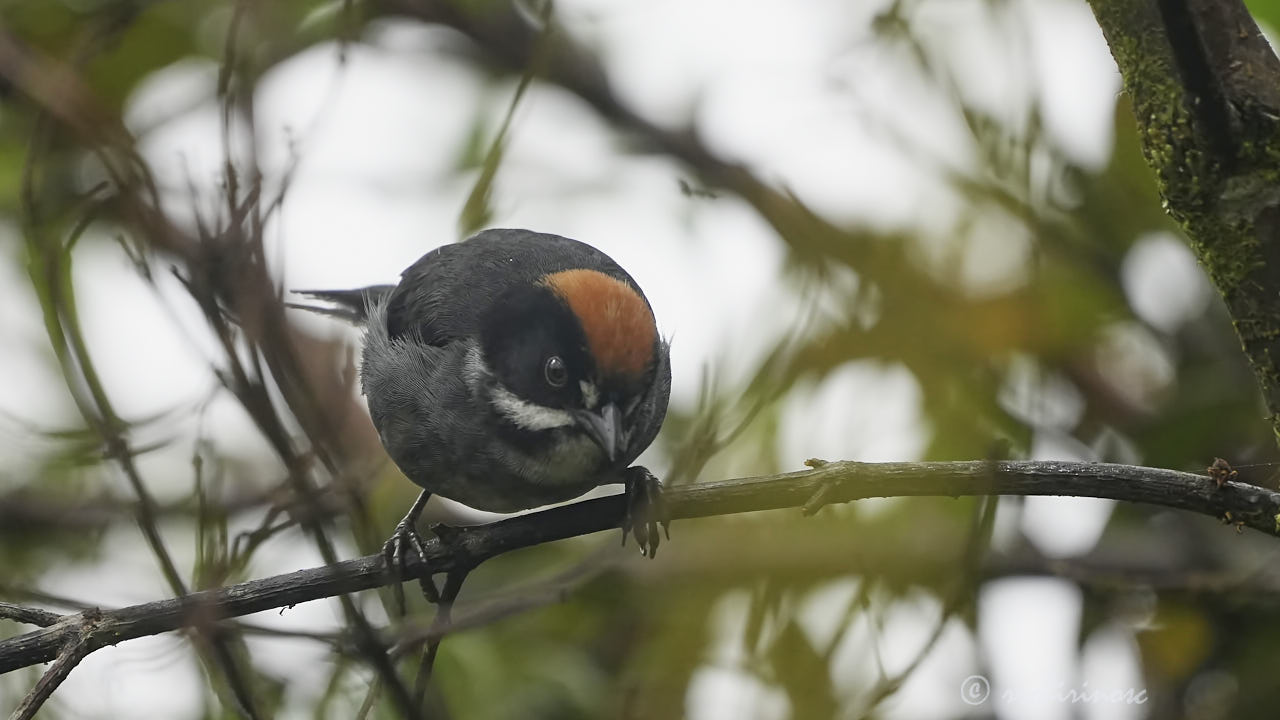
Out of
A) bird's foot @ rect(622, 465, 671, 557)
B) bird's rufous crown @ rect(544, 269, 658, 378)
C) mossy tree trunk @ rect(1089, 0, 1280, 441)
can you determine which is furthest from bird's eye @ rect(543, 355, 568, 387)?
mossy tree trunk @ rect(1089, 0, 1280, 441)

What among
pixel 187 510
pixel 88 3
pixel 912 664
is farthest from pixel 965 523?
pixel 88 3

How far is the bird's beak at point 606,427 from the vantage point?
12.6ft

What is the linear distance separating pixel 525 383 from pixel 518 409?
0.31 ft

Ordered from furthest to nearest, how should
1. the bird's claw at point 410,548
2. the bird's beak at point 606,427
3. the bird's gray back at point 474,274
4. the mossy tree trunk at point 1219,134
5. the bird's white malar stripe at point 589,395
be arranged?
the bird's gray back at point 474,274
the bird's white malar stripe at point 589,395
the bird's beak at point 606,427
the bird's claw at point 410,548
the mossy tree trunk at point 1219,134

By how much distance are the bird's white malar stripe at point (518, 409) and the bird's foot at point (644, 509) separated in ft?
1.11

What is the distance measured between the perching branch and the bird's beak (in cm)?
52

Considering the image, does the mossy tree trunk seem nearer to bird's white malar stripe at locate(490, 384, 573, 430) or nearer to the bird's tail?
bird's white malar stripe at locate(490, 384, 573, 430)

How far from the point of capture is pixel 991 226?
14.3 ft

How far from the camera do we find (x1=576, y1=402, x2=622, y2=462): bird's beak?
3.86 meters

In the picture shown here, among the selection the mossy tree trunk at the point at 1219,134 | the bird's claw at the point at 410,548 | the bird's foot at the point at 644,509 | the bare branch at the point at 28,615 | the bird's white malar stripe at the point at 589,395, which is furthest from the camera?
the bird's white malar stripe at the point at 589,395

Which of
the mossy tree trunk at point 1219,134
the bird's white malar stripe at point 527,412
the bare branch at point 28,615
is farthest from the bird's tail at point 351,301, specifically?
the mossy tree trunk at point 1219,134

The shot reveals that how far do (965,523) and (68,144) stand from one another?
4.27 meters

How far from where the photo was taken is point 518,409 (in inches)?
162

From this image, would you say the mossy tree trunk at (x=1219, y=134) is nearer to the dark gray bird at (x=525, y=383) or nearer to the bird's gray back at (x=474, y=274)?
the dark gray bird at (x=525, y=383)
